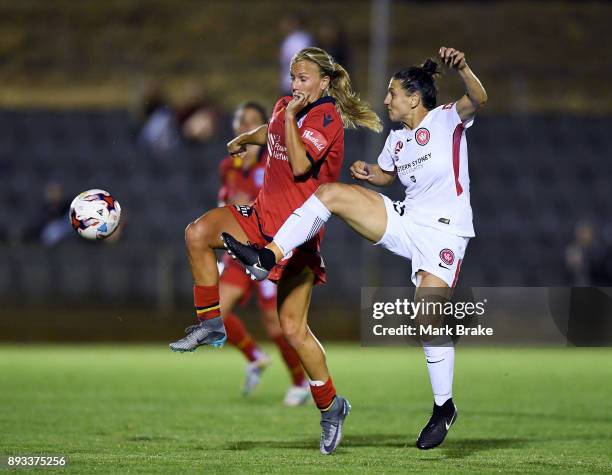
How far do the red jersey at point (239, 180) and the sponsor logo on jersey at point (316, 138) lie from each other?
3.21 metres

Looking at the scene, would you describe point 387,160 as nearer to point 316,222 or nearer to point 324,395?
point 316,222

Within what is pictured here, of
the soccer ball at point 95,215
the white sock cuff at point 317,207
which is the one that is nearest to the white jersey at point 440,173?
the white sock cuff at point 317,207

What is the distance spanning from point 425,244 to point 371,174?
647mm

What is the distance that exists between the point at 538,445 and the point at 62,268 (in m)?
10.8

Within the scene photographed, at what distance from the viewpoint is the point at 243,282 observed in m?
10.4

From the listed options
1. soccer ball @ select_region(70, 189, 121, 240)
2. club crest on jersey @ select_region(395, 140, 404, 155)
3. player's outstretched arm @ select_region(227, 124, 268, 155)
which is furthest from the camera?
soccer ball @ select_region(70, 189, 121, 240)

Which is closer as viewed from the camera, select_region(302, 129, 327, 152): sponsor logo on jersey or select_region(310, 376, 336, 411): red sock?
select_region(302, 129, 327, 152): sponsor logo on jersey

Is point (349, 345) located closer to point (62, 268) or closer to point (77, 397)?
point (62, 268)

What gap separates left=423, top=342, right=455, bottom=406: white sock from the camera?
6.86 metres

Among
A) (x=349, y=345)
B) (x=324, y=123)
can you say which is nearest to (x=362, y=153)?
(x=349, y=345)

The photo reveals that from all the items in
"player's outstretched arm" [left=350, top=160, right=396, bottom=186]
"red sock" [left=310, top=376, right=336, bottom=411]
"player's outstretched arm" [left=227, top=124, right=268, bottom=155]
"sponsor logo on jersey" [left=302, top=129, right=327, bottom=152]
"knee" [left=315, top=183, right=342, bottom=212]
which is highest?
"sponsor logo on jersey" [left=302, top=129, right=327, bottom=152]

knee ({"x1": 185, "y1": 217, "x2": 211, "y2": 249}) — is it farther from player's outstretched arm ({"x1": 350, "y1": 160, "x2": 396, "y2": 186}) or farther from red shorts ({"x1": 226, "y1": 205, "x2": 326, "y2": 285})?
player's outstretched arm ({"x1": 350, "y1": 160, "x2": 396, "y2": 186})

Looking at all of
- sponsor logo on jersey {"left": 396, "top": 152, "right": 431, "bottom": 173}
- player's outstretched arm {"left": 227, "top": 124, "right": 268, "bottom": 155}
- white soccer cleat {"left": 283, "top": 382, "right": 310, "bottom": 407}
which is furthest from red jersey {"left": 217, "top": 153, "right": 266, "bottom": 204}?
sponsor logo on jersey {"left": 396, "top": 152, "right": 431, "bottom": 173}

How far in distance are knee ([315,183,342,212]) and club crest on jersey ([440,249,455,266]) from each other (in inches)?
27.5
